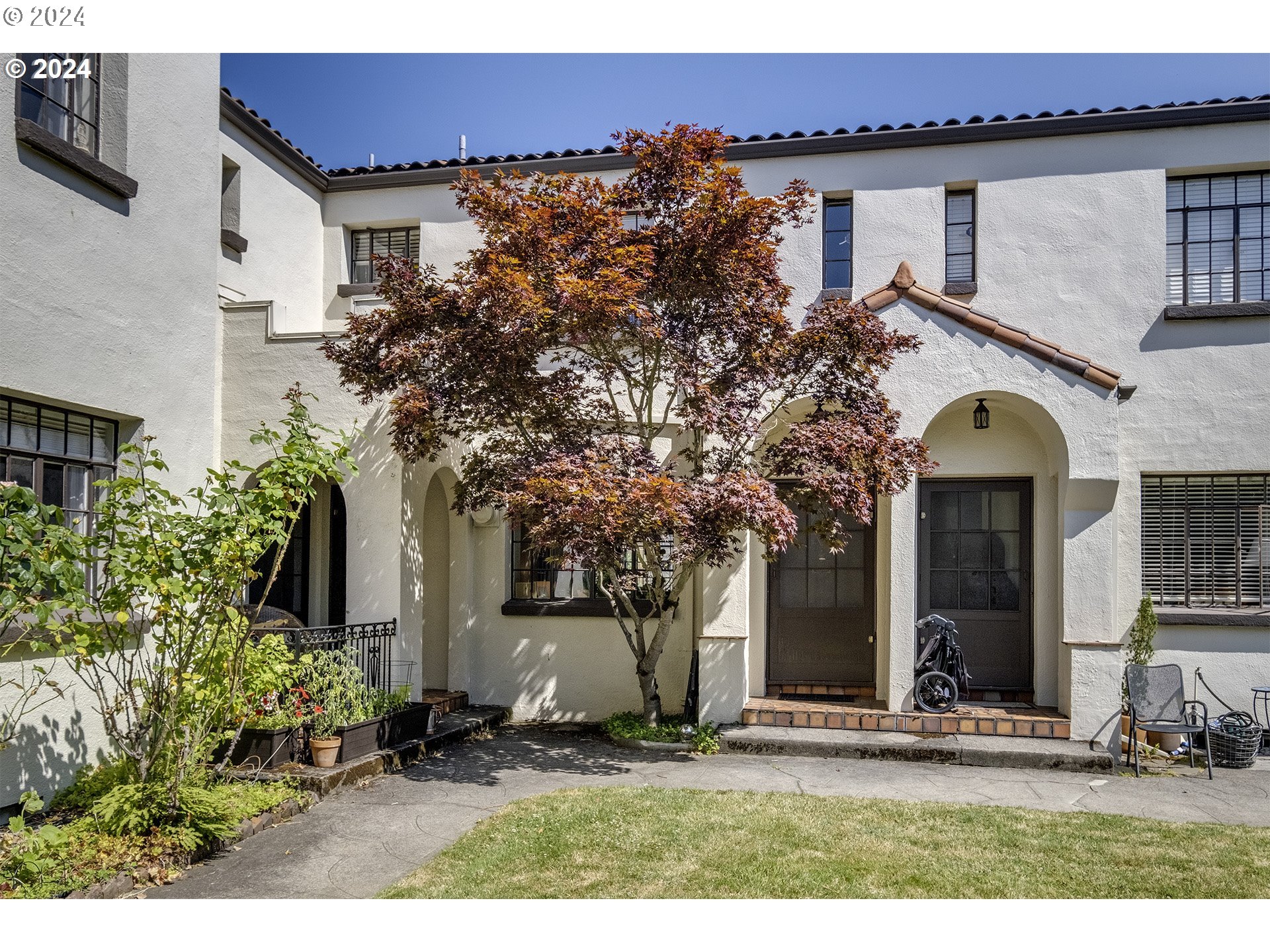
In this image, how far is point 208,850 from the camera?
583 cm

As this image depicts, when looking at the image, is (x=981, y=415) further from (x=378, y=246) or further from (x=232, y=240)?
(x=232, y=240)

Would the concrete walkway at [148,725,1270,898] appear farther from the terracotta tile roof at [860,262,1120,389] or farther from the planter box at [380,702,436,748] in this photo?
the terracotta tile roof at [860,262,1120,389]

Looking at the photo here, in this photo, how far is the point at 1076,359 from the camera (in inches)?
355

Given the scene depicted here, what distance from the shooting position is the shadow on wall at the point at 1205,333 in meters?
10.0

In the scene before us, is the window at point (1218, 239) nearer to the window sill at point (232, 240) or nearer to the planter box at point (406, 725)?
the planter box at point (406, 725)

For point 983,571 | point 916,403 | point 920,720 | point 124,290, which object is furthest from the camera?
point 983,571

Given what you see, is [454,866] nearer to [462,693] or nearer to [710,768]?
[710,768]

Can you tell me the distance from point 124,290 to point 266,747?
12.6ft

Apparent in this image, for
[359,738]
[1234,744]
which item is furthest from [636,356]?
[1234,744]

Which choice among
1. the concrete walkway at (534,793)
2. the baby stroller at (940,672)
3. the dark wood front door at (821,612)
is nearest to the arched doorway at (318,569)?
the concrete walkway at (534,793)

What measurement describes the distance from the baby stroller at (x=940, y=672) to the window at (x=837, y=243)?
13.5ft

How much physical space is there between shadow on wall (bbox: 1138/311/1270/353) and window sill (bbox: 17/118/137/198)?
997 cm

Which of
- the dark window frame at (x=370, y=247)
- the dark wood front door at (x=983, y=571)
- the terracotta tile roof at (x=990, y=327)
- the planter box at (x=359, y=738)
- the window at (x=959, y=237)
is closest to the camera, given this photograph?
the planter box at (x=359, y=738)

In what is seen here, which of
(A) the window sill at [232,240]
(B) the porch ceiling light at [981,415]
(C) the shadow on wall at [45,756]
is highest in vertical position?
(A) the window sill at [232,240]
